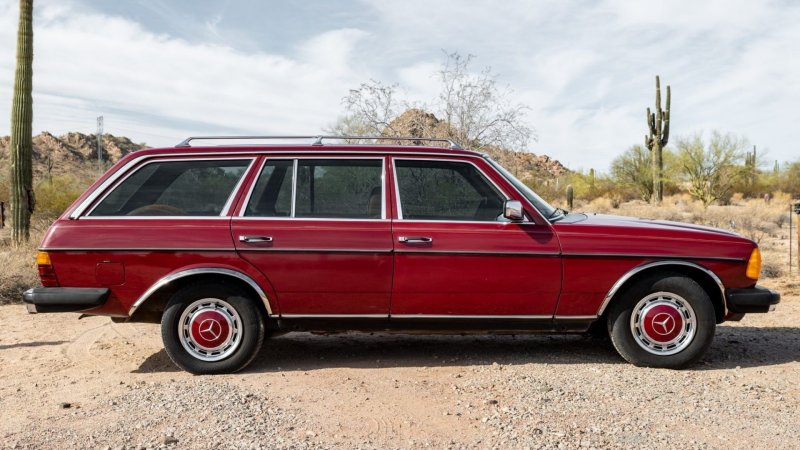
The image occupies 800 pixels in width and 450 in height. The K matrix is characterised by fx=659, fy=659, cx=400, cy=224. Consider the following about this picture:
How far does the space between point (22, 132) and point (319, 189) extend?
9423mm

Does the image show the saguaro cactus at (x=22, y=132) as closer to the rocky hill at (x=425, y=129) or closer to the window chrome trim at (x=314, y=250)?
the rocky hill at (x=425, y=129)

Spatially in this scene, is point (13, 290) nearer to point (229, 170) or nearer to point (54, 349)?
point (54, 349)

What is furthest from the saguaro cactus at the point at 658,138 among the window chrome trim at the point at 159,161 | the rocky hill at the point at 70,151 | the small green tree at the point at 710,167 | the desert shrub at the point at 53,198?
the rocky hill at the point at 70,151

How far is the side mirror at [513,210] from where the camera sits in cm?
486

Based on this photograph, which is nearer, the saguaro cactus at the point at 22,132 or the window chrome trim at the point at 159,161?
the window chrome trim at the point at 159,161

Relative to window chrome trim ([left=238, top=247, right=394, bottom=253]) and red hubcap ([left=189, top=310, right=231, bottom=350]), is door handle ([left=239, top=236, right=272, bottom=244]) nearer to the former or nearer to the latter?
window chrome trim ([left=238, top=247, right=394, bottom=253])

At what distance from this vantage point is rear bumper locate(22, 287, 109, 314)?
4.90 meters

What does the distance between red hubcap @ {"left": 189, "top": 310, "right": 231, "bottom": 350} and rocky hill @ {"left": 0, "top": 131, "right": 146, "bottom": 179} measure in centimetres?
5848

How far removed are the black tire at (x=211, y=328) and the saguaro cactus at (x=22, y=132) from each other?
8506 mm

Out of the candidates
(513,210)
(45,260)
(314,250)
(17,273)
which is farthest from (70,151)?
(513,210)

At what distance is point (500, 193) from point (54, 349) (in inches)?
170

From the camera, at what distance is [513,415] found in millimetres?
4035

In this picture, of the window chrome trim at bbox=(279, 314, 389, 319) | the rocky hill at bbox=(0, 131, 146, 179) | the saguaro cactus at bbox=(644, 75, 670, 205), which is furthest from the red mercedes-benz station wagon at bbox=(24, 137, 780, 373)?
the rocky hill at bbox=(0, 131, 146, 179)

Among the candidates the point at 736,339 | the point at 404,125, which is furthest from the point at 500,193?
the point at 404,125
